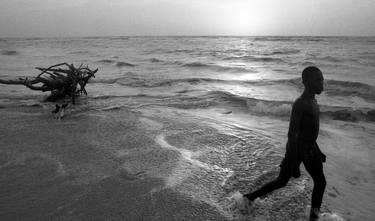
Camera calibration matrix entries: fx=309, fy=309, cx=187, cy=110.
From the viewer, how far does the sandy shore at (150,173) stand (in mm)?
3773

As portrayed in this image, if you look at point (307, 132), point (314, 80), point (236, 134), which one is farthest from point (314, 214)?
point (236, 134)

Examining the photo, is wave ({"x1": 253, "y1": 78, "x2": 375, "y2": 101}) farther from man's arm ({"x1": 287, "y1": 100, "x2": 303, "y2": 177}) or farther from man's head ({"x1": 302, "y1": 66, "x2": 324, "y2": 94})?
man's arm ({"x1": 287, "y1": 100, "x2": 303, "y2": 177})

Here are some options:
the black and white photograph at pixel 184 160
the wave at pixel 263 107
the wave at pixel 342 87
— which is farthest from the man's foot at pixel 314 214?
the wave at pixel 342 87

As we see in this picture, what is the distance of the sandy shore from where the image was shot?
3.77 meters

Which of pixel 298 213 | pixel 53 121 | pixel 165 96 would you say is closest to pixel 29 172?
pixel 53 121

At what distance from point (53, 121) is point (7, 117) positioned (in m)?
1.29

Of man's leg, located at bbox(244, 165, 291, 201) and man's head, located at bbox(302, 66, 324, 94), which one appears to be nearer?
man's head, located at bbox(302, 66, 324, 94)

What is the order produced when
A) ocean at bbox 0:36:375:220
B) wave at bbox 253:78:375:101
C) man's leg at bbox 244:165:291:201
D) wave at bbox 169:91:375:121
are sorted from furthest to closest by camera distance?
wave at bbox 253:78:375:101 → wave at bbox 169:91:375:121 → ocean at bbox 0:36:375:220 → man's leg at bbox 244:165:291:201

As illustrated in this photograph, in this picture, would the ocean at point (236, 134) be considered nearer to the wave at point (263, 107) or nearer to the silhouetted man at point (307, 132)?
the wave at point (263, 107)

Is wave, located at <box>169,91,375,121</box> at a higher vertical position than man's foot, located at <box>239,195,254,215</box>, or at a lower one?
lower

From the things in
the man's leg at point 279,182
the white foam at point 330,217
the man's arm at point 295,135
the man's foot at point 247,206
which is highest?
the man's arm at point 295,135

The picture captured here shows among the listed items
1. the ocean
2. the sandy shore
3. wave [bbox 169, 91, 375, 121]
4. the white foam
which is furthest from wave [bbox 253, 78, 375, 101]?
the white foam

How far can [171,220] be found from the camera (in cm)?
357

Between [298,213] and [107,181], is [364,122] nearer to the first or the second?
[298,213]
